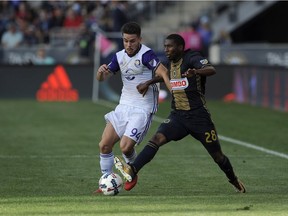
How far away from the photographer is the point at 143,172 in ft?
43.7

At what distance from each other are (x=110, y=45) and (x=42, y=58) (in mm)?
2147

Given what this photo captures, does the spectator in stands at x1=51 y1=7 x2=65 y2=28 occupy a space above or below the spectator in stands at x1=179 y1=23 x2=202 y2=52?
above

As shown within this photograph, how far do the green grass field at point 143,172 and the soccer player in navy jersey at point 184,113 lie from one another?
0.45 meters

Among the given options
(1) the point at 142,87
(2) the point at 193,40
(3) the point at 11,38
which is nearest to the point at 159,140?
(1) the point at 142,87

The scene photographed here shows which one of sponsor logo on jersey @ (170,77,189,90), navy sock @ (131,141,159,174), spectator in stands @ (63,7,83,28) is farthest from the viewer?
spectator in stands @ (63,7,83,28)

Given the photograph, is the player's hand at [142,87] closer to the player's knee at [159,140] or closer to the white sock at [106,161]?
the player's knee at [159,140]

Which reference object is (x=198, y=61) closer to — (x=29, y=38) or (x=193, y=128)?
(x=193, y=128)

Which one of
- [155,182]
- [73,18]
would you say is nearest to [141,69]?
[155,182]

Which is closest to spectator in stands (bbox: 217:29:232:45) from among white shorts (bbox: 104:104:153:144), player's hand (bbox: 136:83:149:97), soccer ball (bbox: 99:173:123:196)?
white shorts (bbox: 104:104:153:144)

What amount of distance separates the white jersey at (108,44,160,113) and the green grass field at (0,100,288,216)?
3.39 ft

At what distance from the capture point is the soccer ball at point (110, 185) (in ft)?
35.7

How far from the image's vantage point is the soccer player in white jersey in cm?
1113

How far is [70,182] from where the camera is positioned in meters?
12.1

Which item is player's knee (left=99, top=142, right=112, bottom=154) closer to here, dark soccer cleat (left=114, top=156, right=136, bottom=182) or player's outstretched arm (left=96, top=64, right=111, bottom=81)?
dark soccer cleat (left=114, top=156, right=136, bottom=182)
